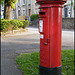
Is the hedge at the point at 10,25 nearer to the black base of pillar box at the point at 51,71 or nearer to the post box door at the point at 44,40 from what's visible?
the post box door at the point at 44,40

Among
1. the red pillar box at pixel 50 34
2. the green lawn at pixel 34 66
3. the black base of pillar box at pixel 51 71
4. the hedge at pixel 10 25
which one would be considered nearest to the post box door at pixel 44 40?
the red pillar box at pixel 50 34

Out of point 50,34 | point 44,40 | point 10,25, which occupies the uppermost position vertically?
point 10,25

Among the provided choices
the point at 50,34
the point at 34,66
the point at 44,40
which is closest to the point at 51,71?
the point at 44,40

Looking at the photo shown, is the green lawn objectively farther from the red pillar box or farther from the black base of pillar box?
the red pillar box

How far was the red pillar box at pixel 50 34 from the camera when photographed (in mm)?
4012

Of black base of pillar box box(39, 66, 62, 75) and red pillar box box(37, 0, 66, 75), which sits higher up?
red pillar box box(37, 0, 66, 75)

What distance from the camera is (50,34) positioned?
4.08m

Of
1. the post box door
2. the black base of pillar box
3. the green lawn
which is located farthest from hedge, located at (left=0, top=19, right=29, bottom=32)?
the black base of pillar box

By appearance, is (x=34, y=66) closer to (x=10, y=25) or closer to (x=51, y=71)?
(x=51, y=71)

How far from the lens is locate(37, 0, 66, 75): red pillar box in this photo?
401cm

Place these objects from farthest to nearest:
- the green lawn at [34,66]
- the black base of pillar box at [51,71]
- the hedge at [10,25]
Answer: the hedge at [10,25], the green lawn at [34,66], the black base of pillar box at [51,71]

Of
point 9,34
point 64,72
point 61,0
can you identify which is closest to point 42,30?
point 61,0

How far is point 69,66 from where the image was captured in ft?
18.5

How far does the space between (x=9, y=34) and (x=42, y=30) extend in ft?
40.6
